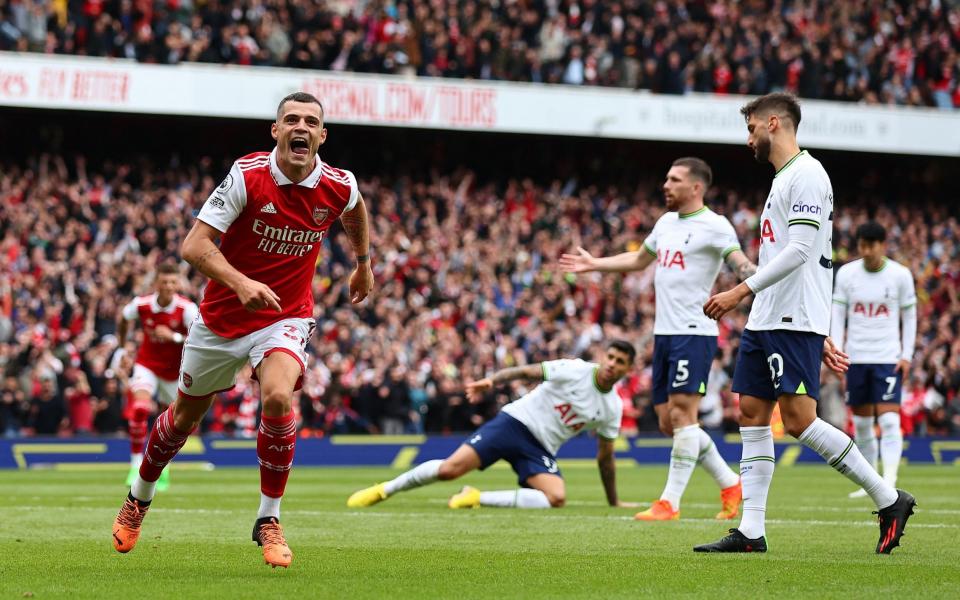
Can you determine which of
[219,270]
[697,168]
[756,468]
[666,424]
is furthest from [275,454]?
[697,168]

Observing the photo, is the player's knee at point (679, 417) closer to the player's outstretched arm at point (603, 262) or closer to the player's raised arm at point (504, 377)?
the player's outstretched arm at point (603, 262)

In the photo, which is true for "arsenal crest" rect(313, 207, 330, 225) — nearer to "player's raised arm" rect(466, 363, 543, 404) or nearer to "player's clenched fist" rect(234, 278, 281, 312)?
"player's clenched fist" rect(234, 278, 281, 312)

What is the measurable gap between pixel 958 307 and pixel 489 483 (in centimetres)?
1701

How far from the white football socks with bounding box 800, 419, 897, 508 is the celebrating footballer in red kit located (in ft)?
9.37

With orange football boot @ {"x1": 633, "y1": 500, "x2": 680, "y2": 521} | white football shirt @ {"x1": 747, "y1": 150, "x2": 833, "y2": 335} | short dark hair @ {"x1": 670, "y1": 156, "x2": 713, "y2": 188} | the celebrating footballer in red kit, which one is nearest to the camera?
the celebrating footballer in red kit

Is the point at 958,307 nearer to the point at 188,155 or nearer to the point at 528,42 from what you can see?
the point at 528,42

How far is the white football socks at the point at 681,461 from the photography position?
10414 mm

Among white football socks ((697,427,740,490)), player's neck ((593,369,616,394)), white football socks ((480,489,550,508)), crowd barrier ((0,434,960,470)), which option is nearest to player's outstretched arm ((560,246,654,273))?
white football socks ((697,427,740,490))

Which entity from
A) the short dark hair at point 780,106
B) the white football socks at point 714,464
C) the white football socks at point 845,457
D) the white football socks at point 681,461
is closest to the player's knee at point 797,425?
the white football socks at point 845,457

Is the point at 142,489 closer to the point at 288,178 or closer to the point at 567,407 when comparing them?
the point at 288,178

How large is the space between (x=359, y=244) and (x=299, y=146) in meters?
0.82

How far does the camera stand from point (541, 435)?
12531 millimetres

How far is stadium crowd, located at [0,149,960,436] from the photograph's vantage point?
22.1m

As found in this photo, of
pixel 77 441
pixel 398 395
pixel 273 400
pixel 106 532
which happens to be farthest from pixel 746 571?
pixel 398 395
